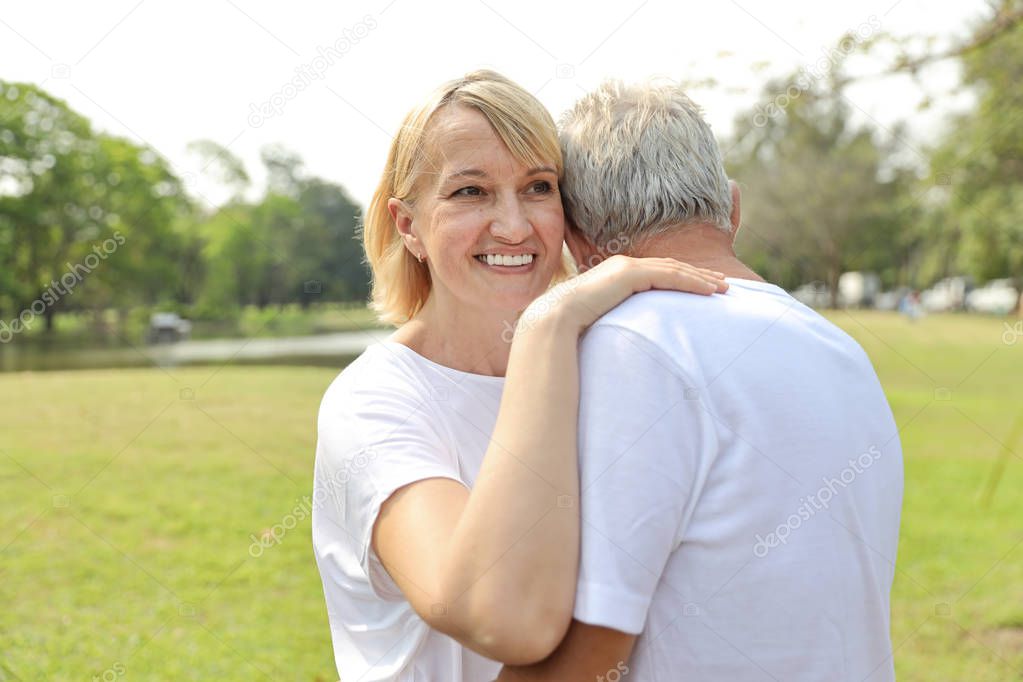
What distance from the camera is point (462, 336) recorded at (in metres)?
2.53

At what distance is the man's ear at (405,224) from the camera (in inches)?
99.0

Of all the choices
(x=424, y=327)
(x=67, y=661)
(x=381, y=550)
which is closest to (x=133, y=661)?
(x=67, y=661)

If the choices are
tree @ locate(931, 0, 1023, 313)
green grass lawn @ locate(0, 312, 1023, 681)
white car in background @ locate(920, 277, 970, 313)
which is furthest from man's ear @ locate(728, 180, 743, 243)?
white car in background @ locate(920, 277, 970, 313)

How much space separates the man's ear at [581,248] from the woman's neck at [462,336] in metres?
0.41

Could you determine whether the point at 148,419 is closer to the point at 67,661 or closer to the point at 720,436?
the point at 67,661

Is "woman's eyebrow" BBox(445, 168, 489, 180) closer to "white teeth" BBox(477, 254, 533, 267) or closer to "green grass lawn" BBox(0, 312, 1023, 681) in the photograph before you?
"white teeth" BBox(477, 254, 533, 267)

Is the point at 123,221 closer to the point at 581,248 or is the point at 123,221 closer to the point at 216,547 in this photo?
the point at 216,547

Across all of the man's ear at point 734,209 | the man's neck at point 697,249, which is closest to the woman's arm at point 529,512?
the man's neck at point 697,249

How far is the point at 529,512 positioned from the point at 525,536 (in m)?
0.04

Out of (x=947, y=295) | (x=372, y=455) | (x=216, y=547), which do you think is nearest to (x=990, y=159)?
(x=216, y=547)

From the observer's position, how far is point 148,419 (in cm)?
1530

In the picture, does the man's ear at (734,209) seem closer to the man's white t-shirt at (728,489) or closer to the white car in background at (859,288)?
the man's white t-shirt at (728,489)

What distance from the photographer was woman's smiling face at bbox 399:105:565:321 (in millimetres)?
2232

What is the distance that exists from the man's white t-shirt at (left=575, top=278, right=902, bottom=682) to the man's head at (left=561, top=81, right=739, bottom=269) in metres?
0.23
